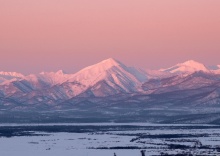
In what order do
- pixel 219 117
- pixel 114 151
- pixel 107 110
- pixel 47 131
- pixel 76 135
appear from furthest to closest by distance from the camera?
1. pixel 107 110
2. pixel 219 117
3. pixel 47 131
4. pixel 76 135
5. pixel 114 151

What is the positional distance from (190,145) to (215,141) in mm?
4170

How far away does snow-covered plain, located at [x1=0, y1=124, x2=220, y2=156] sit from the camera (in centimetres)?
7088

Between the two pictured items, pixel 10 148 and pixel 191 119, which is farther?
pixel 191 119

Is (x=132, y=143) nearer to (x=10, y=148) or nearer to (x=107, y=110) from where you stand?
(x=10, y=148)

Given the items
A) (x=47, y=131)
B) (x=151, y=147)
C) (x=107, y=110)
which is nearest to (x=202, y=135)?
(x=151, y=147)

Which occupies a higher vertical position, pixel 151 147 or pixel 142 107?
pixel 142 107

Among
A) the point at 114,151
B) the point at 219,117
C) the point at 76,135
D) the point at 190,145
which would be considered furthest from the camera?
the point at 219,117

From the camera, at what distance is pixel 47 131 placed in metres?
104

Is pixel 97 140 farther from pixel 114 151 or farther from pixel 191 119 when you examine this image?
pixel 191 119

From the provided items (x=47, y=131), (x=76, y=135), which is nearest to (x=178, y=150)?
(x=76, y=135)

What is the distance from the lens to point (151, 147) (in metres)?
75.6

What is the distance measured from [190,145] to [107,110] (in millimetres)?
112795

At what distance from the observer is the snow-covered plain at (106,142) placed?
7088 centimetres

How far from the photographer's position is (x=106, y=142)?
82250 mm
